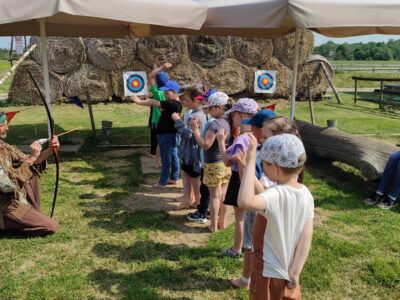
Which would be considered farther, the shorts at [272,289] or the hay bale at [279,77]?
the hay bale at [279,77]

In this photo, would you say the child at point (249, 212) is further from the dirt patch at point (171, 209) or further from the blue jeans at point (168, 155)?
the blue jeans at point (168, 155)

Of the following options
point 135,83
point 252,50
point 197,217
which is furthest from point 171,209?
point 252,50

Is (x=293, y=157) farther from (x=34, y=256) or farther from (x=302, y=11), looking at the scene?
(x=302, y=11)

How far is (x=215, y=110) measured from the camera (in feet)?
10.8

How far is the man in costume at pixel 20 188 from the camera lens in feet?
10.8

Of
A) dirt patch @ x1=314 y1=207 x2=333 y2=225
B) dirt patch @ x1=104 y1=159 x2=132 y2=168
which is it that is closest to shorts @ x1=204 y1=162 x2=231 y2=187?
dirt patch @ x1=314 y1=207 x2=333 y2=225

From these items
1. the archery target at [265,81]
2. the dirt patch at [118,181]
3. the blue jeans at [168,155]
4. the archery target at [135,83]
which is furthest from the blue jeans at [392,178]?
the archery target at [135,83]

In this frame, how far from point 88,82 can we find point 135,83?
3.77 m

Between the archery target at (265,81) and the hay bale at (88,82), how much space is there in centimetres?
509

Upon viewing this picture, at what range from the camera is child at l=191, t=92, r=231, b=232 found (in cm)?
328

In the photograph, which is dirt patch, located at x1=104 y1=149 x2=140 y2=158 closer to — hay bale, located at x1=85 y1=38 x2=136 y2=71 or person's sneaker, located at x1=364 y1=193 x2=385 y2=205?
person's sneaker, located at x1=364 y1=193 x2=385 y2=205

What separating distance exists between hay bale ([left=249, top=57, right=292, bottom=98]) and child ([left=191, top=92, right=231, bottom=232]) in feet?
29.8

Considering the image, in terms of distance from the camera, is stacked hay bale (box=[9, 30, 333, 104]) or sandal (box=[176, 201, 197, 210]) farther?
stacked hay bale (box=[9, 30, 333, 104])

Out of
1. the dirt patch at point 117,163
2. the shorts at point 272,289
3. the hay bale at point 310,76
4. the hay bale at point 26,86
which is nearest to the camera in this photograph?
the shorts at point 272,289
